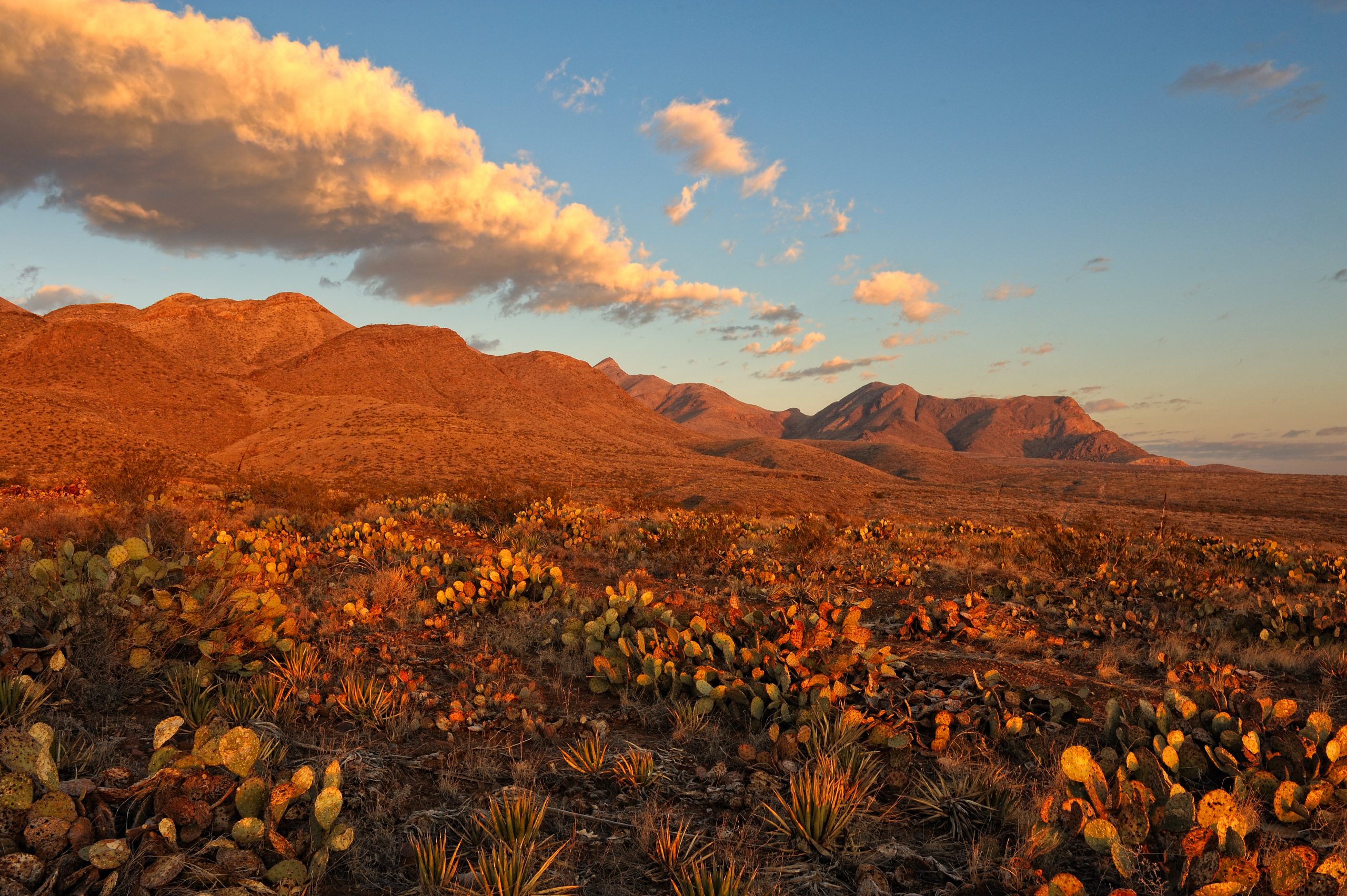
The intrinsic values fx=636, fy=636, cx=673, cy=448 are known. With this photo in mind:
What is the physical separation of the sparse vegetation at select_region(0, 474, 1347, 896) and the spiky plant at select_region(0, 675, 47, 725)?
0.02 m

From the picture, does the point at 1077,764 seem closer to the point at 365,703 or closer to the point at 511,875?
the point at 511,875

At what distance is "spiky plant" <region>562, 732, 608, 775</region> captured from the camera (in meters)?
3.41

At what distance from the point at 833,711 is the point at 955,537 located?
1294cm

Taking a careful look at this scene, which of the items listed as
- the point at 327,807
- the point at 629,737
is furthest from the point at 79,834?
the point at 629,737

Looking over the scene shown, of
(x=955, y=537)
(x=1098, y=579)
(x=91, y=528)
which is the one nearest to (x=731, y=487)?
(x=955, y=537)

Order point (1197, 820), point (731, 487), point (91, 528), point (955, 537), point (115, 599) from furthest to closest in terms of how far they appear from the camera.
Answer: point (731, 487) → point (955, 537) → point (91, 528) → point (115, 599) → point (1197, 820)

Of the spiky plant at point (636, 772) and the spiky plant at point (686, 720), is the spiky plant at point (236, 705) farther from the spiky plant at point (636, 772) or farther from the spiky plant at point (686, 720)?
the spiky plant at point (686, 720)

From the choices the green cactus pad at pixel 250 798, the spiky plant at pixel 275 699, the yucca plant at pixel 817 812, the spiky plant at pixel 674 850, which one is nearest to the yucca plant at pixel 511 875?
the spiky plant at pixel 674 850

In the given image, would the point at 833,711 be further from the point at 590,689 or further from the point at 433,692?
the point at 433,692

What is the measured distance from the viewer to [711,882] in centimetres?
233

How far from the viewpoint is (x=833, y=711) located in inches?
158

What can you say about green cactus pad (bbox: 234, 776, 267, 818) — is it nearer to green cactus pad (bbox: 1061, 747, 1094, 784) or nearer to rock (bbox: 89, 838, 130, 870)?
rock (bbox: 89, 838, 130, 870)

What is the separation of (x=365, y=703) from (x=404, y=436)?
55504 mm

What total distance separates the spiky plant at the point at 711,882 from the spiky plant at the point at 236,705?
277 centimetres
